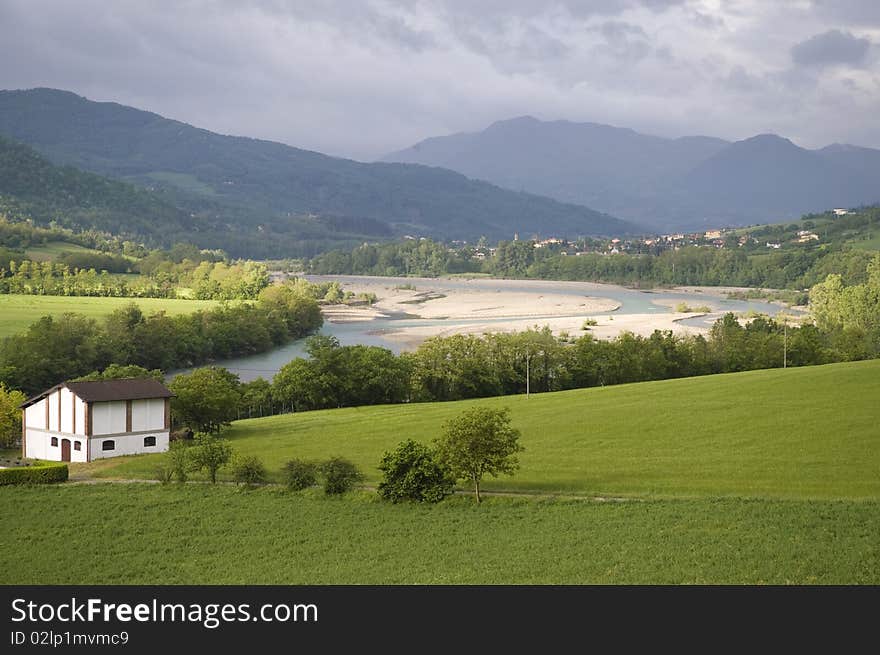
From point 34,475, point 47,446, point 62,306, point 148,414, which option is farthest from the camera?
point 62,306

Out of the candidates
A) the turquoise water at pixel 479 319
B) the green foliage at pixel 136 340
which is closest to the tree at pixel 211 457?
the green foliage at pixel 136 340

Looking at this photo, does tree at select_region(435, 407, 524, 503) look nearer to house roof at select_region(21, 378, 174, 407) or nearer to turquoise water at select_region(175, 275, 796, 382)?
house roof at select_region(21, 378, 174, 407)

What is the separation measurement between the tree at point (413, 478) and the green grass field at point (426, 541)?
22.2 inches

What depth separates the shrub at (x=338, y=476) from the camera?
3111 cm

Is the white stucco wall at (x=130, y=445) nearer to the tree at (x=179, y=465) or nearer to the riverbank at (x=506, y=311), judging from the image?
the tree at (x=179, y=465)

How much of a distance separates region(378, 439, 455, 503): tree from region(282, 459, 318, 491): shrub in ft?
9.64

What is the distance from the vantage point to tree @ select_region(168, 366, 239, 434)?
45094mm

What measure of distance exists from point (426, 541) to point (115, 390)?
2129 centimetres

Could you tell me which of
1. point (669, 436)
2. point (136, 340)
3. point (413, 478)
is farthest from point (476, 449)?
point (136, 340)

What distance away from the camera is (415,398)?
5928 cm

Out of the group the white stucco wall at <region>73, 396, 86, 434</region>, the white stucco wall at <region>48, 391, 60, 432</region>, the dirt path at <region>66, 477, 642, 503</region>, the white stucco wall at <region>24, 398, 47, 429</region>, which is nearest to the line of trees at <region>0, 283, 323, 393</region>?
the white stucco wall at <region>24, 398, 47, 429</region>

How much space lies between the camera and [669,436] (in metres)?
38.5

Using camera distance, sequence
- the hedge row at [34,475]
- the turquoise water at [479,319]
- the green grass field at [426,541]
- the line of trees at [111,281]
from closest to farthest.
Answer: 1. the green grass field at [426,541]
2. the hedge row at [34,475]
3. the turquoise water at [479,319]
4. the line of trees at [111,281]

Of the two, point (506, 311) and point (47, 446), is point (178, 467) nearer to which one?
point (47, 446)
